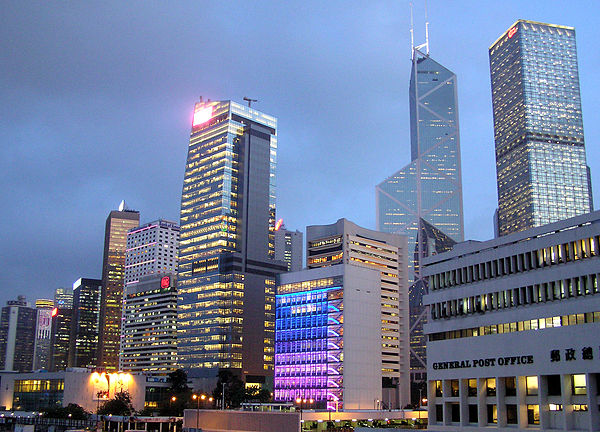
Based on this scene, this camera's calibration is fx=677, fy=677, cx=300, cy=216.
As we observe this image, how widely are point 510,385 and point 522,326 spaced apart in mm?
9231

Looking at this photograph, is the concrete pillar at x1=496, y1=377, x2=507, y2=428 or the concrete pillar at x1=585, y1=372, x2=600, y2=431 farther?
the concrete pillar at x1=496, y1=377, x2=507, y2=428

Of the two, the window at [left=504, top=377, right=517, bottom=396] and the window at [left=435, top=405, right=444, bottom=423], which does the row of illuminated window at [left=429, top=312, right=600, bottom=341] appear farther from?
the window at [left=435, top=405, right=444, bottom=423]

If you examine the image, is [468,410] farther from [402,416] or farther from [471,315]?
[402,416]

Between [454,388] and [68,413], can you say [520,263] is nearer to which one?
[454,388]

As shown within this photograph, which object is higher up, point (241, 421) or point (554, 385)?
point (554, 385)

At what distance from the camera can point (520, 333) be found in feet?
333

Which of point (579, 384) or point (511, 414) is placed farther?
point (511, 414)

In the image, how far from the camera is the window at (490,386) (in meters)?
107

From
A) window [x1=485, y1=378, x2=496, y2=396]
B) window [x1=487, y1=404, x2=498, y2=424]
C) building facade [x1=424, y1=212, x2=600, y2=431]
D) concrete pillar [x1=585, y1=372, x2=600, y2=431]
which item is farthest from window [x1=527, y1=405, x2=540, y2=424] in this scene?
concrete pillar [x1=585, y1=372, x2=600, y2=431]

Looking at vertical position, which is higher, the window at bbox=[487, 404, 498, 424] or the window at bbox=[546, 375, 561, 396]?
the window at bbox=[546, 375, 561, 396]

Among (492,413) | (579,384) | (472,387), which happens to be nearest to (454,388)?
(472,387)

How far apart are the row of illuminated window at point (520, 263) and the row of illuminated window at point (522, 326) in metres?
8.43

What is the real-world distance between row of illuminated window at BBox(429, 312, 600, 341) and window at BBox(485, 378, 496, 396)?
744cm

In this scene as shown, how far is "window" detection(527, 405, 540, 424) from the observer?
324ft
